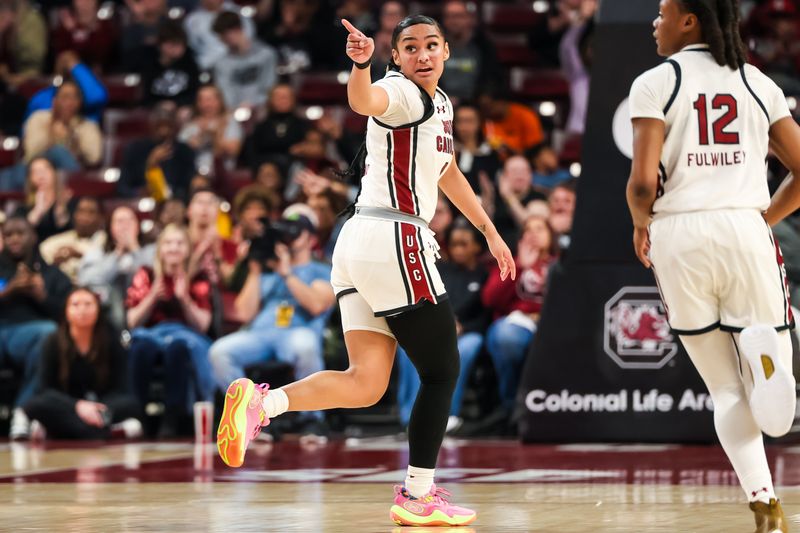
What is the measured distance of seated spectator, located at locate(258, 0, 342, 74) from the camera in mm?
15500

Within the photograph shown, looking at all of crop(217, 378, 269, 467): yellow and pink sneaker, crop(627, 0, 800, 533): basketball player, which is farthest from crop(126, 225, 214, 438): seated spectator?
crop(627, 0, 800, 533): basketball player

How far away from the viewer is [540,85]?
14.5 m

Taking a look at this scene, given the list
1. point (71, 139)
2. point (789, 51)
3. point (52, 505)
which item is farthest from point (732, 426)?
point (71, 139)

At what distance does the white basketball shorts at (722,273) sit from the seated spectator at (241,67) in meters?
10.7

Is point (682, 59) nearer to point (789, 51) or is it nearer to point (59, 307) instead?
point (59, 307)

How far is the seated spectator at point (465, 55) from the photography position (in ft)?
45.7

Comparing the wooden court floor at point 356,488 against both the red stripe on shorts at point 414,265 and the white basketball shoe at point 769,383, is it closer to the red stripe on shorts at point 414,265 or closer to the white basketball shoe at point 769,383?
the white basketball shoe at point 769,383

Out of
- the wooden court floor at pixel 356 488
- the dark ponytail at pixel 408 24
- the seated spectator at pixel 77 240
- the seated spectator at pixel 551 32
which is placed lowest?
the wooden court floor at pixel 356 488

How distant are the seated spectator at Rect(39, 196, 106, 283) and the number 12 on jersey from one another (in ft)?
26.1

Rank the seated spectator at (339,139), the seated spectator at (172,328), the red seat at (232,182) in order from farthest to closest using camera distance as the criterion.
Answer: the red seat at (232,182), the seated spectator at (339,139), the seated spectator at (172,328)

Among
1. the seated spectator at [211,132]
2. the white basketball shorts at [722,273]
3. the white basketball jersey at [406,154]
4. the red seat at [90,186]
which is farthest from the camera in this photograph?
the red seat at [90,186]

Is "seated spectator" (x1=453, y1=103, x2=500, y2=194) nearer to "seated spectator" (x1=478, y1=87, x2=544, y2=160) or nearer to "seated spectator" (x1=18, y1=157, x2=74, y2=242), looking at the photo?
"seated spectator" (x1=478, y1=87, x2=544, y2=160)

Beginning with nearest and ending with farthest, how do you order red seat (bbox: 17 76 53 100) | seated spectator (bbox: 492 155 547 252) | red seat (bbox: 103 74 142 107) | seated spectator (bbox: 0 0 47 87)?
seated spectator (bbox: 492 155 547 252) → red seat (bbox: 103 74 142 107) → red seat (bbox: 17 76 53 100) → seated spectator (bbox: 0 0 47 87)

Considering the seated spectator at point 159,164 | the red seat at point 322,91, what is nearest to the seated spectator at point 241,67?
the red seat at point 322,91
